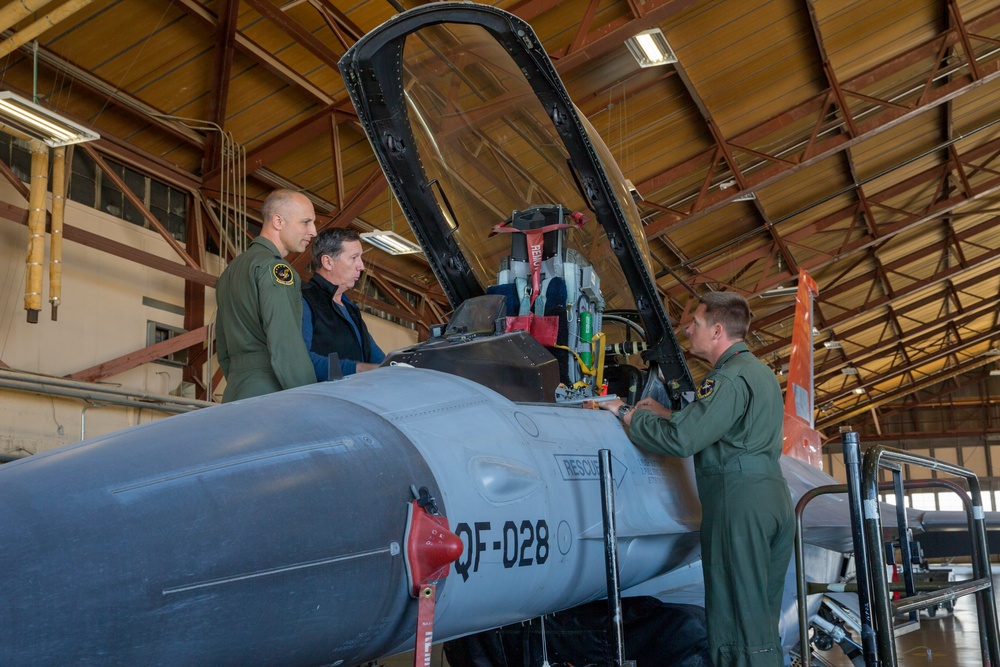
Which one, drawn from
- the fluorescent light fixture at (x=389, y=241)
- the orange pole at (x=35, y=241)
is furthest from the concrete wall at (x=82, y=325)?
the fluorescent light fixture at (x=389, y=241)

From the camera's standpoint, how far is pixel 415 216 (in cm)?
409

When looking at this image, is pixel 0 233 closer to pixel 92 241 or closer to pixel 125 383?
pixel 92 241

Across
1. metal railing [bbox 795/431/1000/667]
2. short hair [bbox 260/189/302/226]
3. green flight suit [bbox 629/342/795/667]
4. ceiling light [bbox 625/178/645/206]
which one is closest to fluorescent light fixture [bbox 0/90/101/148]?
ceiling light [bbox 625/178/645/206]

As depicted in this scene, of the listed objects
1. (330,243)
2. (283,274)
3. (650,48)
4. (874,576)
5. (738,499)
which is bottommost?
(874,576)

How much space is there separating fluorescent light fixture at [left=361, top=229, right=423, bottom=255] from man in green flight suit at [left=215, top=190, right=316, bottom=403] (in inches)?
345

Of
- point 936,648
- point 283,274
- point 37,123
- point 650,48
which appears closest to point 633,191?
point 650,48

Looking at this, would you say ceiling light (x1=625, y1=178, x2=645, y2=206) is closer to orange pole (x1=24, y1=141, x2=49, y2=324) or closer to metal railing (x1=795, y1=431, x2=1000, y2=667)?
metal railing (x1=795, y1=431, x2=1000, y2=667)

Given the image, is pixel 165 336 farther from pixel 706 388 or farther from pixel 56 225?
pixel 706 388

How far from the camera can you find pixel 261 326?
331 centimetres

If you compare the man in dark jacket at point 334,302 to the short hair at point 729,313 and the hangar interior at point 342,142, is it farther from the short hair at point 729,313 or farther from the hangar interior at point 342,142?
the short hair at point 729,313

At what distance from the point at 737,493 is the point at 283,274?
1.75 metres

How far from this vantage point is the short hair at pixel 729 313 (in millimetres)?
3639

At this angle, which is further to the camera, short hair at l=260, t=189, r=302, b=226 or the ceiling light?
the ceiling light

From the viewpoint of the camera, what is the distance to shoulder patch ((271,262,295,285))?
124 inches
